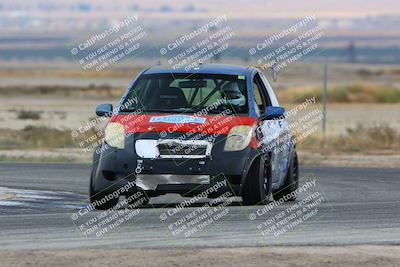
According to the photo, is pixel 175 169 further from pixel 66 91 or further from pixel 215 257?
pixel 66 91

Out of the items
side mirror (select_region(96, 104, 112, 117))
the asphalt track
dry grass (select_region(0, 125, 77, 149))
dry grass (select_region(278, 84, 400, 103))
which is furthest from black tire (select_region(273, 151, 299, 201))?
dry grass (select_region(278, 84, 400, 103))

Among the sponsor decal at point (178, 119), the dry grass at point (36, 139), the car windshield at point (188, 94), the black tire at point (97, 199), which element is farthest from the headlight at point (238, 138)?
the dry grass at point (36, 139)

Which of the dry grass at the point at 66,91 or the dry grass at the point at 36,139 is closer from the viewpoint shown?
the dry grass at the point at 36,139

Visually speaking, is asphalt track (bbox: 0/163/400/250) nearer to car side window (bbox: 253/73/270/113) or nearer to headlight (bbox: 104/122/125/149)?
headlight (bbox: 104/122/125/149)

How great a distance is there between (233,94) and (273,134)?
2.26 feet

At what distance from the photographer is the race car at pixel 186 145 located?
13.7m

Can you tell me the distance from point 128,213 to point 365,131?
1935cm

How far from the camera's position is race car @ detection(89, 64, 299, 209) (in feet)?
44.9

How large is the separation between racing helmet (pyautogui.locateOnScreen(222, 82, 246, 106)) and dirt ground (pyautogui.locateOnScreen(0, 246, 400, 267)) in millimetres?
4268

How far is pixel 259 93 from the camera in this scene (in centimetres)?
1548

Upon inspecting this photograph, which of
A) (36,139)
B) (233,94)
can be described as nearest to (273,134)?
(233,94)

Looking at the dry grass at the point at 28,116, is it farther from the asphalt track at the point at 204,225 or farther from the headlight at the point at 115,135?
the headlight at the point at 115,135

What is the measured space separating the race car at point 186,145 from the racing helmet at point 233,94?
1 cm

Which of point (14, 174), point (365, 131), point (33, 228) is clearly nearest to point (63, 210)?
point (33, 228)
